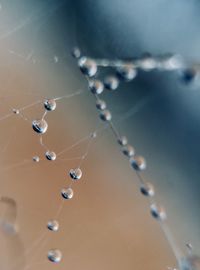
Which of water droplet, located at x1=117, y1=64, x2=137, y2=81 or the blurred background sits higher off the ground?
the blurred background

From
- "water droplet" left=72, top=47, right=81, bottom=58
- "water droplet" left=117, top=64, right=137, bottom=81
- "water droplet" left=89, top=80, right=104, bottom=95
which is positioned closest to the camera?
"water droplet" left=117, top=64, right=137, bottom=81

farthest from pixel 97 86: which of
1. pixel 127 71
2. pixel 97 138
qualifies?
pixel 97 138

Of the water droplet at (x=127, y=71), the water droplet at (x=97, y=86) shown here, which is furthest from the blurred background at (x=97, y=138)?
the water droplet at (x=127, y=71)

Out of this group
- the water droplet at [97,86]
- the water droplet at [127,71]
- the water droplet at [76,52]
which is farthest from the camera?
the water droplet at [76,52]

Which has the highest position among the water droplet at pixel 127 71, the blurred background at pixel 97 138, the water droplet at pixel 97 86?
the blurred background at pixel 97 138

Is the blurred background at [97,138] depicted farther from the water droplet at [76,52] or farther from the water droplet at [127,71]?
the water droplet at [127,71]

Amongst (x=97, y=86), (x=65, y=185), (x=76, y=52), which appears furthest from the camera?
(x=65, y=185)

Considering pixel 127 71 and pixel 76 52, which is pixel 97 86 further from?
pixel 76 52

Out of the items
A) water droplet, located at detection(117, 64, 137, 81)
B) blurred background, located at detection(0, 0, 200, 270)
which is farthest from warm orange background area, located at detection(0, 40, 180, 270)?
water droplet, located at detection(117, 64, 137, 81)

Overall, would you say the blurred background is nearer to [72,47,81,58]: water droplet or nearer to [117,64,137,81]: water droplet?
[72,47,81,58]: water droplet
